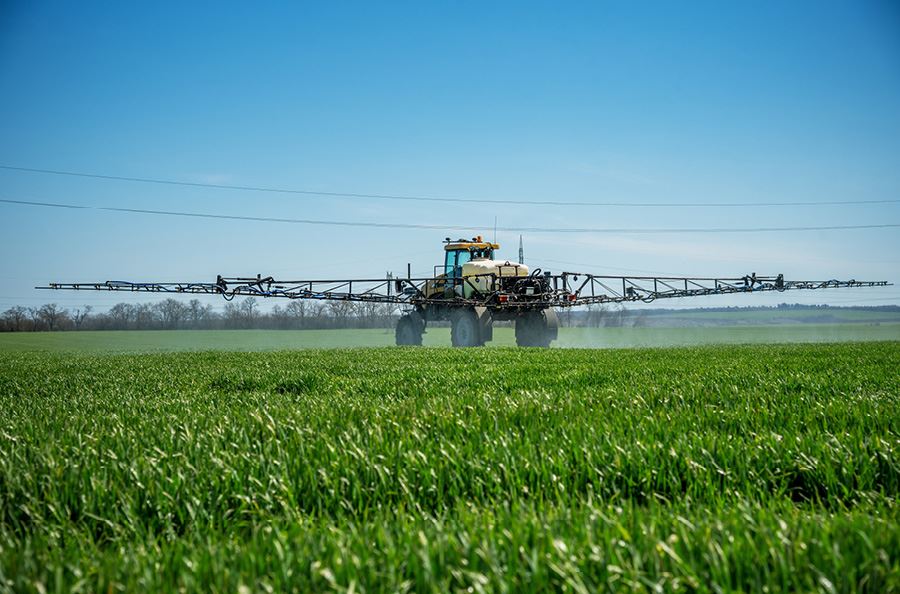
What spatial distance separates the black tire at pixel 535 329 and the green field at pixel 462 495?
19897mm

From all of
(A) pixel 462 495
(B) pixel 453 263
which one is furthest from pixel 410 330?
(A) pixel 462 495

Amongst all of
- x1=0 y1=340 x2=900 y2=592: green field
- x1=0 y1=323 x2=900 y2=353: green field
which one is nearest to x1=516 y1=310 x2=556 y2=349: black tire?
x1=0 y1=323 x2=900 y2=353: green field

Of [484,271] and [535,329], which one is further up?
[484,271]

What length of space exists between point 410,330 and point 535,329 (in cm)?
535

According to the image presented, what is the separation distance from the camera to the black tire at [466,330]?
24984mm

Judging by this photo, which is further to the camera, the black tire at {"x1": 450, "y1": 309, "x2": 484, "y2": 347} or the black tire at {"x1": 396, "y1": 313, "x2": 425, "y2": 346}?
the black tire at {"x1": 396, "y1": 313, "x2": 425, "y2": 346}

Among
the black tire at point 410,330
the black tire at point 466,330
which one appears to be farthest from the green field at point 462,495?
the black tire at point 410,330

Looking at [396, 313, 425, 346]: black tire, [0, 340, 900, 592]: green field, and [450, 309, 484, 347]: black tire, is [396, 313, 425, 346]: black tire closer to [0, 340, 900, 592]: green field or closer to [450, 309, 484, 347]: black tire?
[450, 309, 484, 347]: black tire

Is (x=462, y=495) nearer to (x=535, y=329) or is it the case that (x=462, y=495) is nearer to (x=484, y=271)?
(x=484, y=271)

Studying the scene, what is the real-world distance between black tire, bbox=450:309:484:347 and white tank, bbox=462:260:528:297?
927 millimetres

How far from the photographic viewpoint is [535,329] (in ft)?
88.8

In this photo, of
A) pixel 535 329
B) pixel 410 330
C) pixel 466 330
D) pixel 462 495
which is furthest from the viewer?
pixel 410 330

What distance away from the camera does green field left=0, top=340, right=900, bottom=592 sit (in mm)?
1945

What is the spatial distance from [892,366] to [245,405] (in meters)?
9.98
